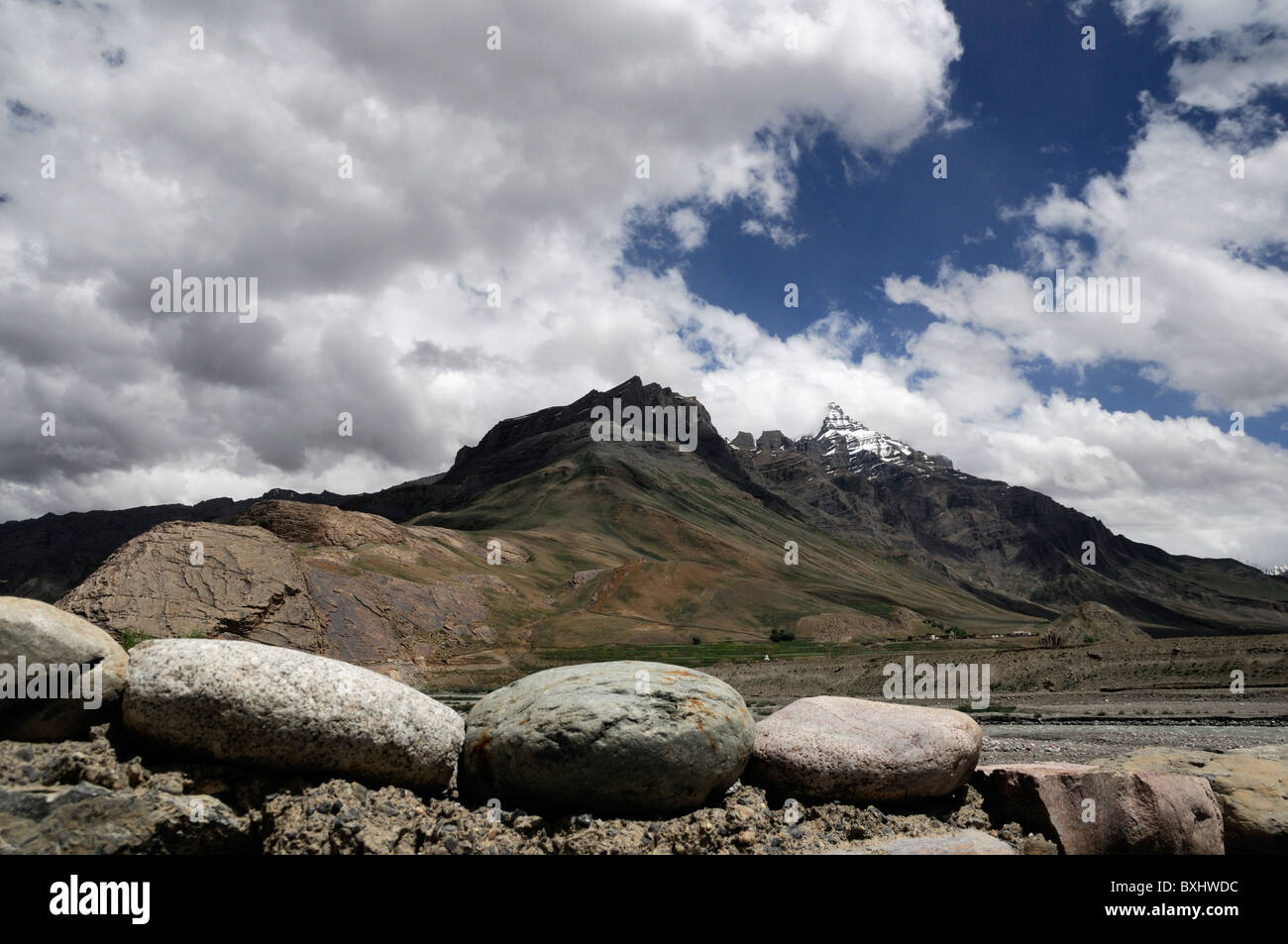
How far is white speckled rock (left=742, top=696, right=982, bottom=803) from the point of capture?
10.0 m

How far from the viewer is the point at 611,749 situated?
8.95 meters

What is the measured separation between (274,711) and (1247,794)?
12.8 meters

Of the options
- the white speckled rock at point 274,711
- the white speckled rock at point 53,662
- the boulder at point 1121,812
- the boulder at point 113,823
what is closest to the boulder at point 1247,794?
the boulder at point 1121,812

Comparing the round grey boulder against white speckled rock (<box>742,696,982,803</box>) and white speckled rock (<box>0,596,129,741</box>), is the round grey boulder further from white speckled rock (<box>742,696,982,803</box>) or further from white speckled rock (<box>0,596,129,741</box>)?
white speckled rock (<box>0,596,129,741</box>)

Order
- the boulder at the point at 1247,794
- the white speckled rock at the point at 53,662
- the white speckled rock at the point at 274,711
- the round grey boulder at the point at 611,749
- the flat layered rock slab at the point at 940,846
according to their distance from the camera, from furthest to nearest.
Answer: the boulder at the point at 1247,794 → the round grey boulder at the point at 611,749 → the flat layered rock slab at the point at 940,846 → the white speckled rock at the point at 274,711 → the white speckled rock at the point at 53,662

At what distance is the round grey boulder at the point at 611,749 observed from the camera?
896cm

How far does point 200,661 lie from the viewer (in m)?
8.18

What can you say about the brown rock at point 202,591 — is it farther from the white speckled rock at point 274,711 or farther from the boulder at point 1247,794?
the boulder at point 1247,794

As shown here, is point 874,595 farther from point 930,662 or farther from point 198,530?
point 198,530

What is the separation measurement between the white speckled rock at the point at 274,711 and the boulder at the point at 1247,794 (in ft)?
34.5

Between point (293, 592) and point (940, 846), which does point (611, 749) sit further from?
point (293, 592)
